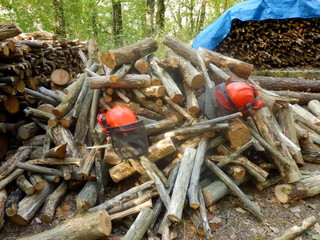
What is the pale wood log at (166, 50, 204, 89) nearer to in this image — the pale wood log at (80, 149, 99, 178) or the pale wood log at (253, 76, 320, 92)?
the pale wood log at (80, 149, 99, 178)

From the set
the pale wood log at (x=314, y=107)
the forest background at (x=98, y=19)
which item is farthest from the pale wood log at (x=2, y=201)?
the forest background at (x=98, y=19)

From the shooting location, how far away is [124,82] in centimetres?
402

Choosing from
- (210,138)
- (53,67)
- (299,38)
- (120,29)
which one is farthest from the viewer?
(120,29)

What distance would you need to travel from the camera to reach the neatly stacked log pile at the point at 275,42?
8633 millimetres

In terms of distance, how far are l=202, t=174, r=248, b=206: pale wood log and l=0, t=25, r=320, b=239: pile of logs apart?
0.05ft

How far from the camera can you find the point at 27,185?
136 inches

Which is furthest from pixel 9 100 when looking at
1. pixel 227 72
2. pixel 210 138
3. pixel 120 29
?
pixel 120 29

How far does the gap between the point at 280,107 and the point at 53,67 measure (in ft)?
20.8

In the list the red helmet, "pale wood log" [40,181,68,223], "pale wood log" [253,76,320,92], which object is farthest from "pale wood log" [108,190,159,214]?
"pale wood log" [253,76,320,92]

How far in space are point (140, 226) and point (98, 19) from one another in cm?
1412

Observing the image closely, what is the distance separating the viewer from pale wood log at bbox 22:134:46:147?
4.62 metres

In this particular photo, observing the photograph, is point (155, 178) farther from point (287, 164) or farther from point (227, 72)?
point (227, 72)

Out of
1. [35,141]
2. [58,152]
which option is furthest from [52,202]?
[35,141]

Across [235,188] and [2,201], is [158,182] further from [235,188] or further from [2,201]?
[2,201]
